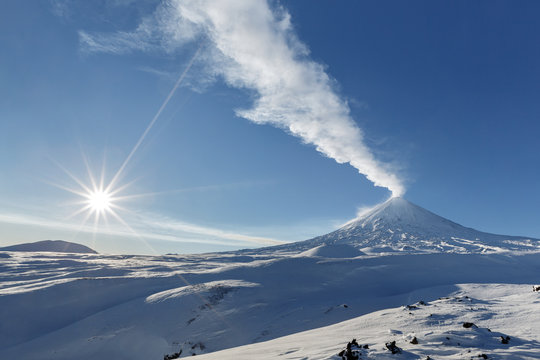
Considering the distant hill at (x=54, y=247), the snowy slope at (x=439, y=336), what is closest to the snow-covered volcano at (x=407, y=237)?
the snowy slope at (x=439, y=336)

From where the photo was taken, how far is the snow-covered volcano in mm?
96688

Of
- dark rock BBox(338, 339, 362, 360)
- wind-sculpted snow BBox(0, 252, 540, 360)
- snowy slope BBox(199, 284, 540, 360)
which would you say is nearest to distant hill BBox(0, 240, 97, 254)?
wind-sculpted snow BBox(0, 252, 540, 360)

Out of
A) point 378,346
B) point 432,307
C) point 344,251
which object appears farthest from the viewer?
point 344,251

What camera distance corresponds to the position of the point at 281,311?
25.5 m

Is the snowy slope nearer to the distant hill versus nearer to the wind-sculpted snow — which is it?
the wind-sculpted snow

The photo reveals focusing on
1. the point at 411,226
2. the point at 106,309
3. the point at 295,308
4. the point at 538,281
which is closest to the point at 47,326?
the point at 106,309

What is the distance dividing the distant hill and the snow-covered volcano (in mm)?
137831

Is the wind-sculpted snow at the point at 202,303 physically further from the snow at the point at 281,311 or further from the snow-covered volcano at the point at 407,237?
the snow-covered volcano at the point at 407,237

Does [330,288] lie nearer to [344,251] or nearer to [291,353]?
[291,353]

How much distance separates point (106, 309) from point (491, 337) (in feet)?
106

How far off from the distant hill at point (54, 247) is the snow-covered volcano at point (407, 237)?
138 meters

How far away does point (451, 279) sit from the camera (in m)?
38.2

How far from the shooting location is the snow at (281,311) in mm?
10633

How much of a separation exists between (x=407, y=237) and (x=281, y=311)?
112 m
